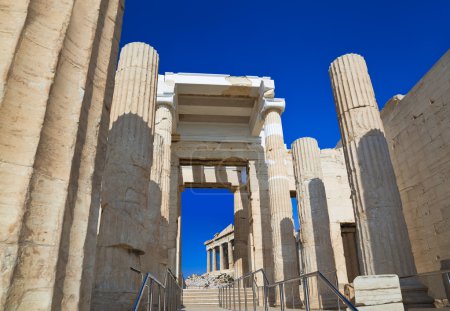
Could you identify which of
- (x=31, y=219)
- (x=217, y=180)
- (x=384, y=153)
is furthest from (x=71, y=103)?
(x=217, y=180)

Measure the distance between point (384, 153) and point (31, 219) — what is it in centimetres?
775

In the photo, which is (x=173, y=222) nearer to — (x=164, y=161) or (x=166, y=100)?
(x=164, y=161)

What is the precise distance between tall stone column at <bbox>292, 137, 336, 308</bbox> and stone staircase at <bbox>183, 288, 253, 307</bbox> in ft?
13.7

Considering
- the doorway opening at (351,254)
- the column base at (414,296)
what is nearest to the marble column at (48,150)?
the column base at (414,296)

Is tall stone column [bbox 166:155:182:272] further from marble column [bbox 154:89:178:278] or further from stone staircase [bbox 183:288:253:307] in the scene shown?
stone staircase [bbox 183:288:253:307]

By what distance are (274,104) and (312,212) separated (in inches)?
215

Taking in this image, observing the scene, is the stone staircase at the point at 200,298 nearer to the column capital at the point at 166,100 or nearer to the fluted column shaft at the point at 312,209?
the fluted column shaft at the point at 312,209

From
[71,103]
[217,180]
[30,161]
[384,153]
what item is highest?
[217,180]

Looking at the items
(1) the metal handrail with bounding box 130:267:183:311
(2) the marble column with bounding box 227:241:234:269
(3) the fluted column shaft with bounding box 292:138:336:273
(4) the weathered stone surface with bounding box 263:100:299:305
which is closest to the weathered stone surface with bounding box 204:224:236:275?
(2) the marble column with bounding box 227:241:234:269

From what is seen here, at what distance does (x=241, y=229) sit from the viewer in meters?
22.6

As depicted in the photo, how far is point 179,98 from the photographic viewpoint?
17.7 m

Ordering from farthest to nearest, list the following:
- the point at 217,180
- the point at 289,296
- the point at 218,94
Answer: the point at 217,180 → the point at 218,94 → the point at 289,296

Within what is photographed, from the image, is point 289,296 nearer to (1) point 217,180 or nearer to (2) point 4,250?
(1) point 217,180

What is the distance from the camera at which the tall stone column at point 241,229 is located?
21.6 metres
